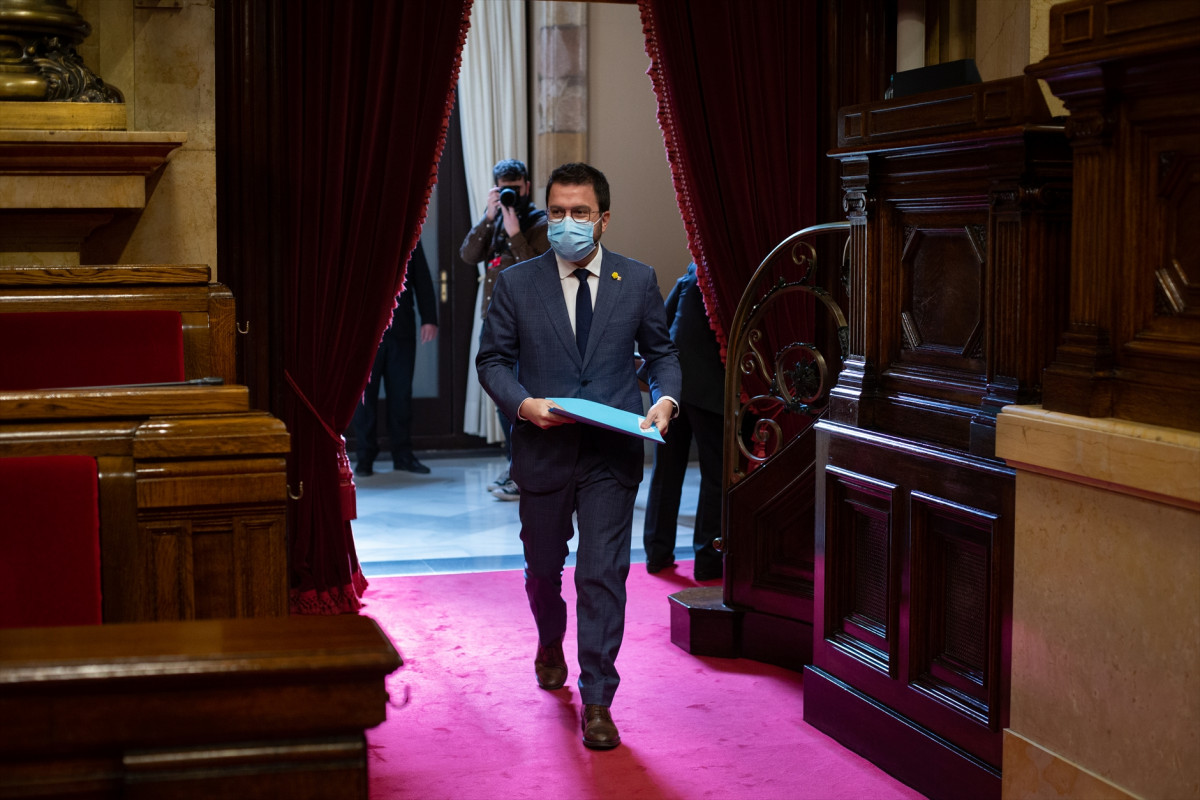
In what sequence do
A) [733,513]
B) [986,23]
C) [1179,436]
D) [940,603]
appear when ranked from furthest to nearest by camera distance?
[986,23] < [733,513] < [940,603] < [1179,436]

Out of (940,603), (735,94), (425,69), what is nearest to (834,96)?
(735,94)

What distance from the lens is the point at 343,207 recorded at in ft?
16.7

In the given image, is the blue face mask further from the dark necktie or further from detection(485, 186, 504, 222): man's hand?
detection(485, 186, 504, 222): man's hand

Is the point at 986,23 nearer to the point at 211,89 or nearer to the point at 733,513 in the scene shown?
the point at 733,513

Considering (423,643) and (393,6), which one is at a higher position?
(393,6)

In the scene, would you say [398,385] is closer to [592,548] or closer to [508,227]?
[508,227]

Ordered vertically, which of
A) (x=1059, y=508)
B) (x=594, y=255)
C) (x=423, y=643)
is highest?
(x=594, y=255)

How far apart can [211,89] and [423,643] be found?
7.12ft

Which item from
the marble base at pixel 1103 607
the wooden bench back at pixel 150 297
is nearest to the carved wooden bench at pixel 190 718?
the marble base at pixel 1103 607

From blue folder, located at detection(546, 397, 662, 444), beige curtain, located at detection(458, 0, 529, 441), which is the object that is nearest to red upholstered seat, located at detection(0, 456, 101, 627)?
blue folder, located at detection(546, 397, 662, 444)

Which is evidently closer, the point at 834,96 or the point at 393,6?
the point at 393,6

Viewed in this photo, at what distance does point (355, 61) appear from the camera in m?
5.04

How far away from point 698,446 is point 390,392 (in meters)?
3.18

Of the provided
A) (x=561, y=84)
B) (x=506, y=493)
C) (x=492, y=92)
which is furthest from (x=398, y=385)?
(x=561, y=84)
